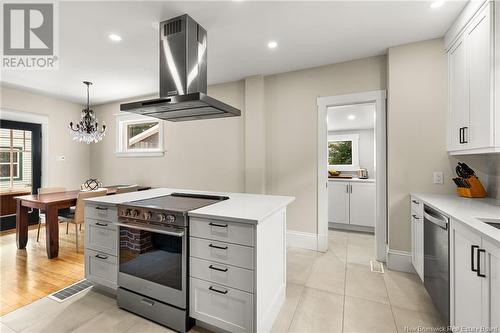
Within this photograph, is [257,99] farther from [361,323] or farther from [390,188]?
[361,323]

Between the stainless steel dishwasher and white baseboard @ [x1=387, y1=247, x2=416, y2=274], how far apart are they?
647mm

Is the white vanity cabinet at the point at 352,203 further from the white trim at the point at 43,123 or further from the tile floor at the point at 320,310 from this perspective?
the white trim at the point at 43,123

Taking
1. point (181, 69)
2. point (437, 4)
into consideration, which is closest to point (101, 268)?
point (181, 69)

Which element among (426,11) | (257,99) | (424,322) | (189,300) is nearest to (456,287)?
(424,322)

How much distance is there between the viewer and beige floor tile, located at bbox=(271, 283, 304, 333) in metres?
1.72

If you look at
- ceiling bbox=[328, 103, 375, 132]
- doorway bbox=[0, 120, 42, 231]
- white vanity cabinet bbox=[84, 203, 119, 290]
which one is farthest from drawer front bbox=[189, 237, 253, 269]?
doorway bbox=[0, 120, 42, 231]

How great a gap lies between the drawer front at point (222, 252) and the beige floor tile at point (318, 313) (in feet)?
2.41

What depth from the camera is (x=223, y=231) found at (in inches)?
60.6

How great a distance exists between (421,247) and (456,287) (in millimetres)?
766

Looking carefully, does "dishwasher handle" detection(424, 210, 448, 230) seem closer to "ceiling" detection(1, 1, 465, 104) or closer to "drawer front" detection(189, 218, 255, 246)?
"drawer front" detection(189, 218, 255, 246)

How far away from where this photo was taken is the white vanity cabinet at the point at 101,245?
2.02m

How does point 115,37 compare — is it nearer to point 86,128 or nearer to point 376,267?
point 86,128

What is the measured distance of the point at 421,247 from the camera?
2117mm

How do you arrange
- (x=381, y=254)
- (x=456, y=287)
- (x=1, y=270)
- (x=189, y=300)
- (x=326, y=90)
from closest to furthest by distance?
(x=456, y=287) → (x=189, y=300) → (x=1, y=270) → (x=381, y=254) → (x=326, y=90)
